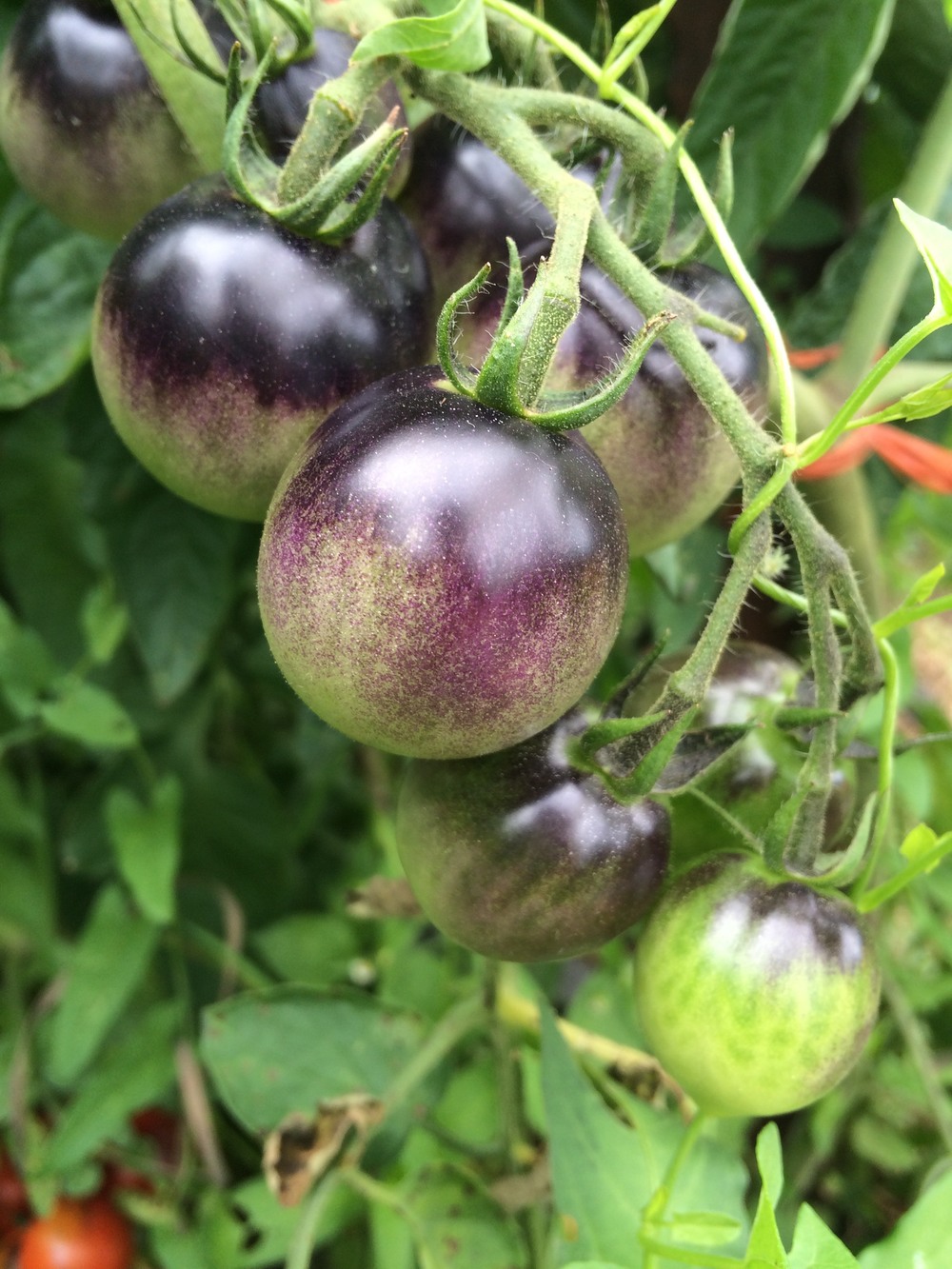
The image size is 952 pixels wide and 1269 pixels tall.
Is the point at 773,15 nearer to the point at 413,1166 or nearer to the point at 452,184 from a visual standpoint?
the point at 452,184

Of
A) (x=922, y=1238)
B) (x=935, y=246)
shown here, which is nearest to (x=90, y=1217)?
(x=922, y=1238)

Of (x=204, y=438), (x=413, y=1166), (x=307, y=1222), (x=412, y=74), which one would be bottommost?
(x=413, y=1166)

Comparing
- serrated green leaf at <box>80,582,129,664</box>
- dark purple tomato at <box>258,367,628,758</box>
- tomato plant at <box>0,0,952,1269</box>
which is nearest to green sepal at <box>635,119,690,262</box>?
tomato plant at <box>0,0,952,1269</box>

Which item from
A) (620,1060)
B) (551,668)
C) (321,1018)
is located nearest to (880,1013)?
(620,1060)

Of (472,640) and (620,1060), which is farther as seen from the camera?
(620,1060)

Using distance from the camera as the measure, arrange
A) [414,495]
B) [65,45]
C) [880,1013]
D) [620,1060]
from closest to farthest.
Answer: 1. [414,495]
2. [65,45]
3. [620,1060]
4. [880,1013]

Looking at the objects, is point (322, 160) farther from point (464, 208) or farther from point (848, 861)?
point (848, 861)

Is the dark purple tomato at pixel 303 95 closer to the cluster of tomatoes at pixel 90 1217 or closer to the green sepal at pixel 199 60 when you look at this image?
the green sepal at pixel 199 60

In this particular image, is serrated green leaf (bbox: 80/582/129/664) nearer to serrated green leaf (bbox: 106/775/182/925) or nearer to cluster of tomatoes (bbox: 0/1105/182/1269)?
serrated green leaf (bbox: 106/775/182/925)

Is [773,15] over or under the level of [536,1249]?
over
